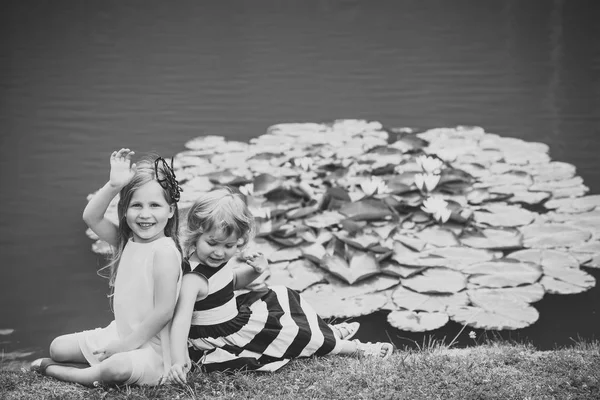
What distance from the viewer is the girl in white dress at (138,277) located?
232 cm

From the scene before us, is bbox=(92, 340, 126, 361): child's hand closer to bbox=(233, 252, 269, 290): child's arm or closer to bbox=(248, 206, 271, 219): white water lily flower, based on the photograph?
bbox=(233, 252, 269, 290): child's arm

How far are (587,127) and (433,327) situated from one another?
4.11 metres

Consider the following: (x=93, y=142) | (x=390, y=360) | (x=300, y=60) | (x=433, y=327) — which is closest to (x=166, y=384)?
(x=390, y=360)

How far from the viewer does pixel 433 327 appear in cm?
330

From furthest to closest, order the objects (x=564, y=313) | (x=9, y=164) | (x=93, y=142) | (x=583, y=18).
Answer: (x=583, y=18) → (x=93, y=142) → (x=9, y=164) → (x=564, y=313)

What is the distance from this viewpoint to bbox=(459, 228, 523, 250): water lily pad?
3998 mm

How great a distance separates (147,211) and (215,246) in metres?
0.28

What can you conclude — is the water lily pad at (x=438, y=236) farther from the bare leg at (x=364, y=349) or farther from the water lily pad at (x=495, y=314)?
the bare leg at (x=364, y=349)

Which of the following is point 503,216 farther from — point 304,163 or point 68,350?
point 68,350

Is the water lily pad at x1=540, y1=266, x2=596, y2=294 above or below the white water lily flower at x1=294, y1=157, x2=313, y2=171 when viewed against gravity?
below

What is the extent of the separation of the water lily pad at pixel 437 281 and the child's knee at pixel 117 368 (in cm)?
173

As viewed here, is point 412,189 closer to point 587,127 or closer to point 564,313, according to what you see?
point 564,313

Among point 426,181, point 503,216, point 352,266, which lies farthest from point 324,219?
point 503,216

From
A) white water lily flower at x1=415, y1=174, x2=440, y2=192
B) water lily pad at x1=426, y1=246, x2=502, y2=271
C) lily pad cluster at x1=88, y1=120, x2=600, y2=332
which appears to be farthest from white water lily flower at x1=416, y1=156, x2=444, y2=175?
water lily pad at x1=426, y1=246, x2=502, y2=271
